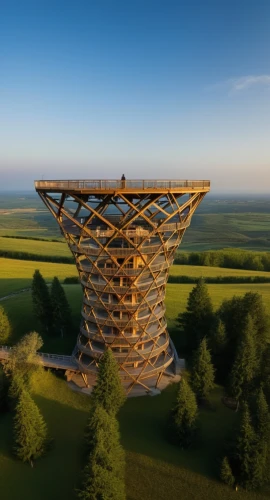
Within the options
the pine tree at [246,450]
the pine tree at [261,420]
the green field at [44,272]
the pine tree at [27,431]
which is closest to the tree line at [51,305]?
the pine tree at [27,431]

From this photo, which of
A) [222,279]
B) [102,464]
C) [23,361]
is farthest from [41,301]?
[222,279]

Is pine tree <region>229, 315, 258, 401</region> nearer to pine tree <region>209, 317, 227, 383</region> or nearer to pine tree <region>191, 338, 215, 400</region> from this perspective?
pine tree <region>191, 338, 215, 400</region>

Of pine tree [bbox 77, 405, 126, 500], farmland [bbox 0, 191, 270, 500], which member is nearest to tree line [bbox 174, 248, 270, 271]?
farmland [bbox 0, 191, 270, 500]

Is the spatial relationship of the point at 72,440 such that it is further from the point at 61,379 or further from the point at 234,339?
the point at 234,339

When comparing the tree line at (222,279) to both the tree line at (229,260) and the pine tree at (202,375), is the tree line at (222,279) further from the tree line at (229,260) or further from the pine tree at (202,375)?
the pine tree at (202,375)

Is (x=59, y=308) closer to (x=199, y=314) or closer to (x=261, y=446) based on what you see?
(x=199, y=314)

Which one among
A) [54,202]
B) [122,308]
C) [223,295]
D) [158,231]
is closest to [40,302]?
[122,308]
